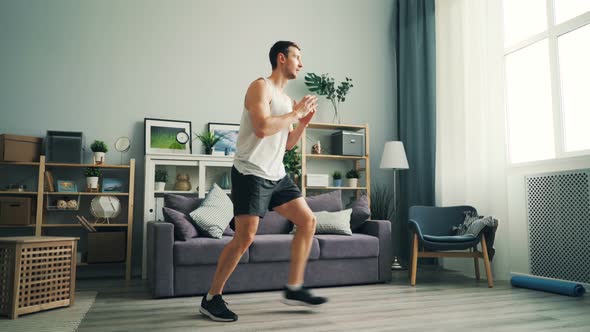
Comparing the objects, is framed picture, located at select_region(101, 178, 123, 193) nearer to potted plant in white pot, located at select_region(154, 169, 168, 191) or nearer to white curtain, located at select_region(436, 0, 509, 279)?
potted plant in white pot, located at select_region(154, 169, 168, 191)

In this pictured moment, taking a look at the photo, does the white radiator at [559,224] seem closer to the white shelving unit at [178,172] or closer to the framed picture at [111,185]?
the white shelving unit at [178,172]

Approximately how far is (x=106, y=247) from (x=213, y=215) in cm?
122

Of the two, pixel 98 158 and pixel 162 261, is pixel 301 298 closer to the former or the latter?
pixel 162 261

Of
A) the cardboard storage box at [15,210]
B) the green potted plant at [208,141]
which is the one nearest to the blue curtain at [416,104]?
the green potted plant at [208,141]

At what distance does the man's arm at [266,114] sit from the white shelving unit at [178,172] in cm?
230

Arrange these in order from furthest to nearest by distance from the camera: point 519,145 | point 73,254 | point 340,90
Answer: point 340,90, point 519,145, point 73,254

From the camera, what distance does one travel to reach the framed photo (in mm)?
4152

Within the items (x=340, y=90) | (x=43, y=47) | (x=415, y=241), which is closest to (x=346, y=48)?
(x=340, y=90)

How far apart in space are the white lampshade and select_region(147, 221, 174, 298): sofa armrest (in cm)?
244

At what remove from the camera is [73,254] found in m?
2.97

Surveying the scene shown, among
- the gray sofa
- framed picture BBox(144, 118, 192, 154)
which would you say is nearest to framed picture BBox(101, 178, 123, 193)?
framed picture BBox(144, 118, 192, 154)

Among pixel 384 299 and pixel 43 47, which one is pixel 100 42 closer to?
pixel 43 47

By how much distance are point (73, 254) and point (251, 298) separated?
3.92ft

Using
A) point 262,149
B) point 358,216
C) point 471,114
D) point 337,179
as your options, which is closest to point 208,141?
point 337,179
